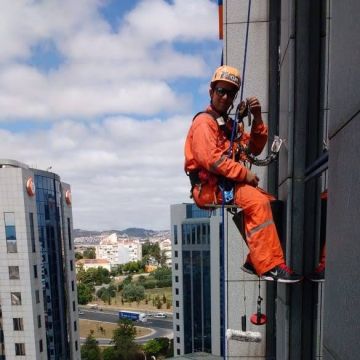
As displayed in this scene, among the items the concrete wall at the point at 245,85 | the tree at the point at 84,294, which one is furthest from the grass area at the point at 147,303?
the concrete wall at the point at 245,85

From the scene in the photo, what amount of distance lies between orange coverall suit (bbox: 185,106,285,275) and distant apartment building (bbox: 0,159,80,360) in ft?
79.8

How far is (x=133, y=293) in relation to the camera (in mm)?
77938

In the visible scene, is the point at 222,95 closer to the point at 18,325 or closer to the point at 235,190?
the point at 235,190

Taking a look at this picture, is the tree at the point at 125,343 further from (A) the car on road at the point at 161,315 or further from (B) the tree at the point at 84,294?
(B) the tree at the point at 84,294

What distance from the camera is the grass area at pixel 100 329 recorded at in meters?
61.0

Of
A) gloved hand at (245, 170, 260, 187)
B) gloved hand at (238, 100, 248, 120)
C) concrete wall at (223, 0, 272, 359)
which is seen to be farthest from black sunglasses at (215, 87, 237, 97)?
concrete wall at (223, 0, 272, 359)

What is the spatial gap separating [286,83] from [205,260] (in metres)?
40.8

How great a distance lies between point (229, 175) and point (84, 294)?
88359 mm

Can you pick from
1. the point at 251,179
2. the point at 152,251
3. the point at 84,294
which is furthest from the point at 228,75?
the point at 152,251

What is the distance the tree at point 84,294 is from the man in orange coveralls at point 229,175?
285 feet

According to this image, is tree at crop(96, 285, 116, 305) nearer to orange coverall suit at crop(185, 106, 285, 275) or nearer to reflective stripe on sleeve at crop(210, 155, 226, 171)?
orange coverall suit at crop(185, 106, 285, 275)

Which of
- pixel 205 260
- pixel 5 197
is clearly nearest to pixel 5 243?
pixel 5 197

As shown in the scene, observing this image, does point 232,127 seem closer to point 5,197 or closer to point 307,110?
point 307,110

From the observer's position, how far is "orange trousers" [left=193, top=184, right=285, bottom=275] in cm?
301
